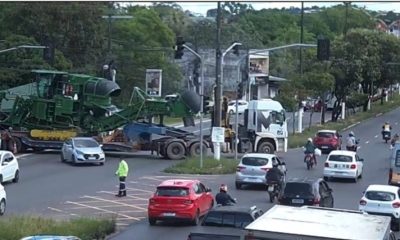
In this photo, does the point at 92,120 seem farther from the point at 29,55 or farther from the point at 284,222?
the point at 284,222

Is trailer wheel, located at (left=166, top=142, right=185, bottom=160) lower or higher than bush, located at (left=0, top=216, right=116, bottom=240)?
lower

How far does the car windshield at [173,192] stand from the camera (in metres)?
30.9

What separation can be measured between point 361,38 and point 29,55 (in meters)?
31.0

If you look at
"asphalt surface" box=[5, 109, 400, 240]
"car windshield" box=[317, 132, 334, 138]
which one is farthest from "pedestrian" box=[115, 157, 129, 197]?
"car windshield" box=[317, 132, 334, 138]

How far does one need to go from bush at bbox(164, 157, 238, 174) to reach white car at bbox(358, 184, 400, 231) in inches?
567

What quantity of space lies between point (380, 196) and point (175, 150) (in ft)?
70.7

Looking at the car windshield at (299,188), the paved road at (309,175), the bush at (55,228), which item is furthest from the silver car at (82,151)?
the bush at (55,228)

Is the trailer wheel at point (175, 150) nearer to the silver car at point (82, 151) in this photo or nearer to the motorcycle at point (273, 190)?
the silver car at point (82, 151)

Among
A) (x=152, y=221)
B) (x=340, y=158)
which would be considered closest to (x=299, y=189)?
(x=152, y=221)

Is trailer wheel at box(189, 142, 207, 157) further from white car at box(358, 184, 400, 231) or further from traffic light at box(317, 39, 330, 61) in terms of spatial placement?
white car at box(358, 184, 400, 231)

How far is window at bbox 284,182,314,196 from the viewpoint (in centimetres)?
3213

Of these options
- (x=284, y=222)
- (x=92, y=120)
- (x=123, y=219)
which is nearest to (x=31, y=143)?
(x=92, y=120)

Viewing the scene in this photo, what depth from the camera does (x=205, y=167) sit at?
46531 millimetres

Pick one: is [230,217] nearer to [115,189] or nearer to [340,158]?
[115,189]
